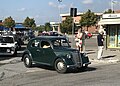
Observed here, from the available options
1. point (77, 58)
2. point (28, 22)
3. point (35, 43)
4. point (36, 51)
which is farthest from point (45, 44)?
point (28, 22)

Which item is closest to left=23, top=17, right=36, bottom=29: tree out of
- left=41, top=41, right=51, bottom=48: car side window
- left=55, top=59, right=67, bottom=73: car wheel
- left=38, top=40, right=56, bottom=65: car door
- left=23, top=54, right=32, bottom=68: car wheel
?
left=23, top=54, right=32, bottom=68: car wheel

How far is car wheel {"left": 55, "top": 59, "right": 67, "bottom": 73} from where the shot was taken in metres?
14.0

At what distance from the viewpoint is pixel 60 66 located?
14.2m

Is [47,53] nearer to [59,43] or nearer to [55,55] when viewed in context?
[55,55]

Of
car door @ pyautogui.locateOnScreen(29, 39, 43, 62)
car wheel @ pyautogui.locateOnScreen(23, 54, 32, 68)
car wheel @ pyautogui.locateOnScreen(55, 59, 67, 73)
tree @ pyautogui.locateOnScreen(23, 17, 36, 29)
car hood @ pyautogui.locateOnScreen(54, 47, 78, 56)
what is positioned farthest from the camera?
tree @ pyautogui.locateOnScreen(23, 17, 36, 29)

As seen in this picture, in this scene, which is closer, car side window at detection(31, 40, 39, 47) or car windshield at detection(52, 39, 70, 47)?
car windshield at detection(52, 39, 70, 47)

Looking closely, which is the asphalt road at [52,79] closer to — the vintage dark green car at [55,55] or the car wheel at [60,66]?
the car wheel at [60,66]

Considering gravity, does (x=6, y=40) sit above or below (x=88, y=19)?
below

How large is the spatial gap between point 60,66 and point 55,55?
0.59m

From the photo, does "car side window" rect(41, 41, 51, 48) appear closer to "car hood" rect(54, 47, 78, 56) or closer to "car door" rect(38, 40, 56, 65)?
"car door" rect(38, 40, 56, 65)

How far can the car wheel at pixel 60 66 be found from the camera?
14003 millimetres

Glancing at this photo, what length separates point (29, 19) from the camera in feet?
358

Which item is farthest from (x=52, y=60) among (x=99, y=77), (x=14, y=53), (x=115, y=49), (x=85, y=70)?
(x=115, y=49)

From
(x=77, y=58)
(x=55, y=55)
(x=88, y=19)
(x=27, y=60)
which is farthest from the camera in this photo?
(x=88, y=19)
